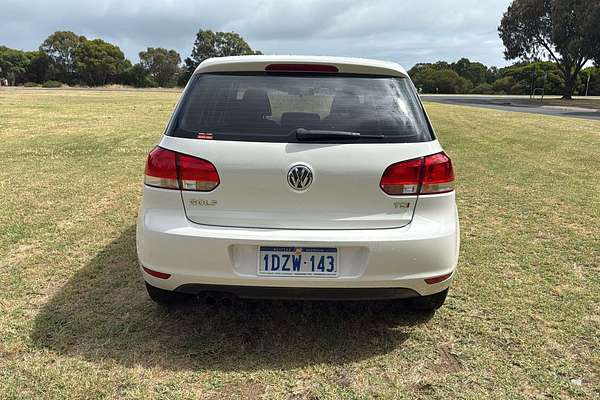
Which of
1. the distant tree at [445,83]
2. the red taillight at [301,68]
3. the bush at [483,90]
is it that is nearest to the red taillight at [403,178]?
the red taillight at [301,68]

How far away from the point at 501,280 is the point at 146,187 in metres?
2.71

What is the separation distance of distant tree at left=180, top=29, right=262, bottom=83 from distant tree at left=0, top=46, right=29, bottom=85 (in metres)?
24.3

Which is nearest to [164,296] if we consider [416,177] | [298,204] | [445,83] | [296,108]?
[298,204]

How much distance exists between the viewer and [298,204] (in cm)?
266

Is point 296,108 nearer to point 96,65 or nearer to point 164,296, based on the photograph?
point 164,296

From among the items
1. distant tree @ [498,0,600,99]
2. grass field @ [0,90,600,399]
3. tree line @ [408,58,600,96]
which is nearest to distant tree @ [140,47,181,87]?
tree line @ [408,58,600,96]

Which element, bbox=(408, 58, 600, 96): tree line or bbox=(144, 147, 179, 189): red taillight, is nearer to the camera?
bbox=(144, 147, 179, 189): red taillight

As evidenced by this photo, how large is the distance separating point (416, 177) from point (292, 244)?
0.75 m

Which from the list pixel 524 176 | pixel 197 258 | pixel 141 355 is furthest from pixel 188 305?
pixel 524 176

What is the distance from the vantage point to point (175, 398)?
8.07ft

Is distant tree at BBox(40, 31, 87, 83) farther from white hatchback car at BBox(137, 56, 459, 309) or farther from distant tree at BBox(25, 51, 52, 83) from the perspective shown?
white hatchback car at BBox(137, 56, 459, 309)

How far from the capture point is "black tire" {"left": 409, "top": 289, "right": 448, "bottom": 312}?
10.4ft

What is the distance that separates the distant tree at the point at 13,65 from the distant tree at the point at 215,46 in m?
24.3

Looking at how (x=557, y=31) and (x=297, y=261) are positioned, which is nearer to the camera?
(x=297, y=261)
